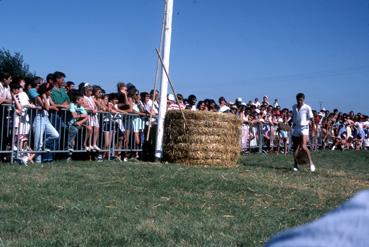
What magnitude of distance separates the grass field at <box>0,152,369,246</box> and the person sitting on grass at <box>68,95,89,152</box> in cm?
167

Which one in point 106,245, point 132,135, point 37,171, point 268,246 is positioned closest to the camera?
point 268,246

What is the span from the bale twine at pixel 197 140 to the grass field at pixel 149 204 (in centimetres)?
174

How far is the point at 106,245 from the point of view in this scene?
16.0 ft

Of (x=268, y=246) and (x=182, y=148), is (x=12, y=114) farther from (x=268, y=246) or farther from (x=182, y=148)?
(x=268, y=246)

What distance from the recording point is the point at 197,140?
12.4 meters

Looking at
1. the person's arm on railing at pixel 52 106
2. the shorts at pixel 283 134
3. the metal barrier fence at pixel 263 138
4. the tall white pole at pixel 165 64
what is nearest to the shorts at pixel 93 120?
the person's arm on railing at pixel 52 106

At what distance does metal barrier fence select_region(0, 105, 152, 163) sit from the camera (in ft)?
35.4

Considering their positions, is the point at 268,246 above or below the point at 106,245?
A: above

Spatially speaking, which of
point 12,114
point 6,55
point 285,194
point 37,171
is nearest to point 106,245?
point 285,194

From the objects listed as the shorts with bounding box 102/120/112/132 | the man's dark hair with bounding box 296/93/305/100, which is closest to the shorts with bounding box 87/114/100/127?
the shorts with bounding box 102/120/112/132

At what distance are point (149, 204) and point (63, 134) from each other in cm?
555

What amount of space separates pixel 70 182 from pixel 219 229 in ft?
10.7

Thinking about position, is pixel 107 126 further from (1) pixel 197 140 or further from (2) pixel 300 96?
(2) pixel 300 96

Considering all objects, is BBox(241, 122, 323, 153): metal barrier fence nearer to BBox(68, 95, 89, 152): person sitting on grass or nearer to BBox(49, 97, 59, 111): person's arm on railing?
BBox(68, 95, 89, 152): person sitting on grass
